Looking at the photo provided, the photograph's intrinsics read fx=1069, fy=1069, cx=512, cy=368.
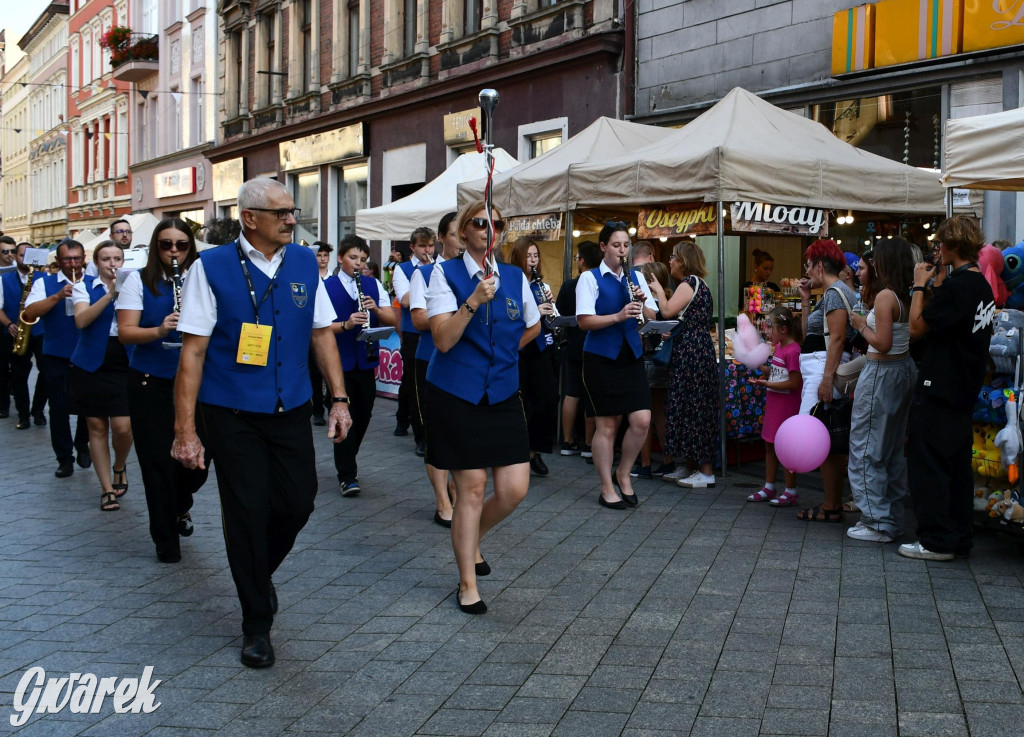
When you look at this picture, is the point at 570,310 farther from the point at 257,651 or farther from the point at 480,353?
the point at 257,651

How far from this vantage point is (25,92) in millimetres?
64375

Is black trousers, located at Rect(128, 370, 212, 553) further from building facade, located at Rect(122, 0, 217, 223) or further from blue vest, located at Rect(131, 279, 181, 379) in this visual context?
building facade, located at Rect(122, 0, 217, 223)

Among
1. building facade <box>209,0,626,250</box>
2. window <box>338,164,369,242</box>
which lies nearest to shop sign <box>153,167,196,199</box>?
building facade <box>209,0,626,250</box>

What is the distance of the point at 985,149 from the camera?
20.9ft

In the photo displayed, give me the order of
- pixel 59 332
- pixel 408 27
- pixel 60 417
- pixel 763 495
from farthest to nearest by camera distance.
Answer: pixel 408 27
pixel 59 332
pixel 60 417
pixel 763 495

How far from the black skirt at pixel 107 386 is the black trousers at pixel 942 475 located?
4963 millimetres

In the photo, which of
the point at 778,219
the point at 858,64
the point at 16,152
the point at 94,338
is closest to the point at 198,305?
the point at 94,338

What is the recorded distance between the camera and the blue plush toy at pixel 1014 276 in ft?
19.7

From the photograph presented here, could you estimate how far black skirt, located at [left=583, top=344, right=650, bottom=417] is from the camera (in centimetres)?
718

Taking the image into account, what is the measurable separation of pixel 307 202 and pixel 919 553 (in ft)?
72.6

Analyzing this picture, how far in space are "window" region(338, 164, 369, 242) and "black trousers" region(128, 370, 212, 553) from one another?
1779 cm

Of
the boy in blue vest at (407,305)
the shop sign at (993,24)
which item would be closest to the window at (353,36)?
the shop sign at (993,24)

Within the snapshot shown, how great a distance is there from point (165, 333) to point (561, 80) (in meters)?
11.7

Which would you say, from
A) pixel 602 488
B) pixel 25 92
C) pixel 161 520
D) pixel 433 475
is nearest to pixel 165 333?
pixel 161 520
